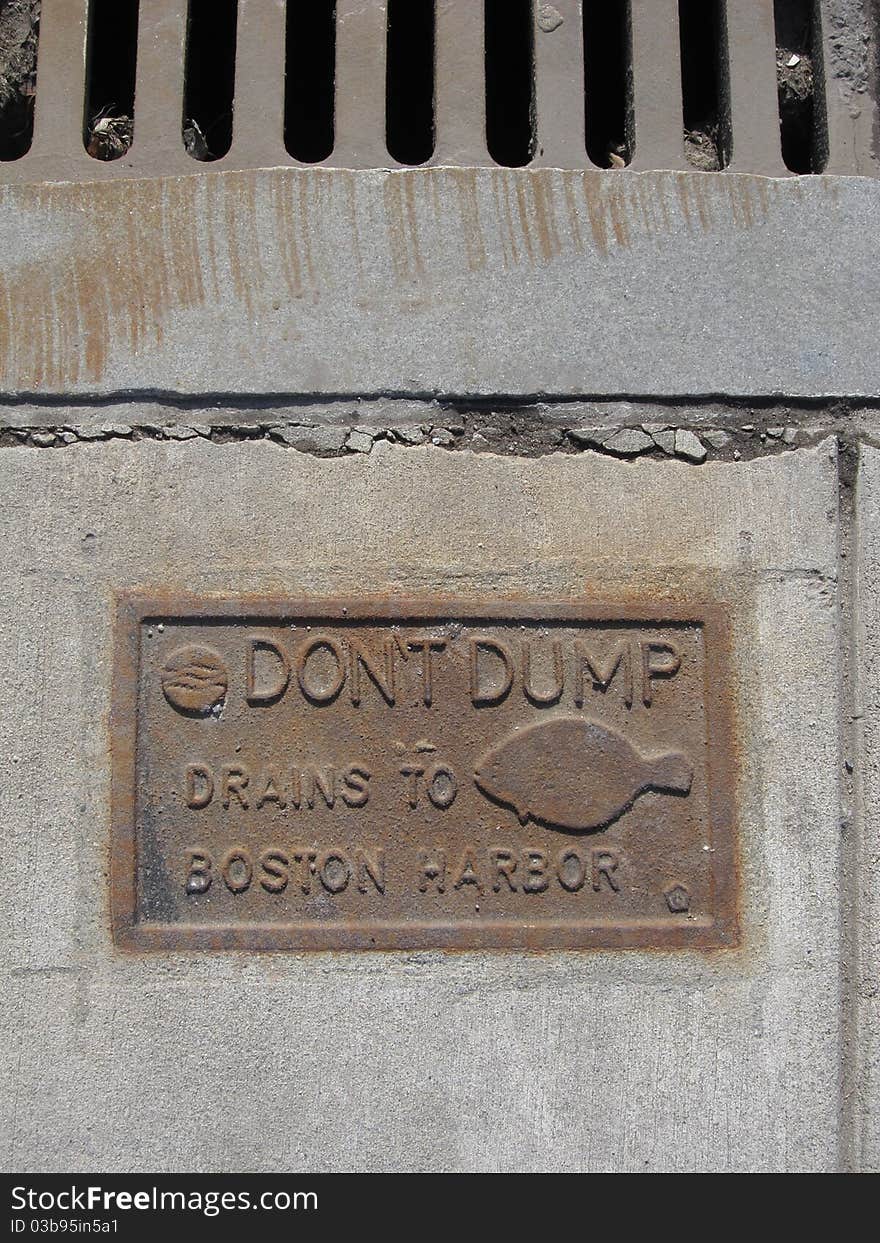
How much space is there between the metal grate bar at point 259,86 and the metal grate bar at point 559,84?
525mm

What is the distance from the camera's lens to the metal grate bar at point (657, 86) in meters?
2.10

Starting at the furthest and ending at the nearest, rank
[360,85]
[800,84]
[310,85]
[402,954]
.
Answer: [310,85]
[800,84]
[360,85]
[402,954]

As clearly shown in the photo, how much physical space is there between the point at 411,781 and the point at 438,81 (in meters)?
1.42

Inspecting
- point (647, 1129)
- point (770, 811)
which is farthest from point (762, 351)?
point (647, 1129)

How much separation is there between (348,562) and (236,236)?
680 millimetres

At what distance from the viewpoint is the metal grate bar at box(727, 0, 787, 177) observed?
6.90 feet

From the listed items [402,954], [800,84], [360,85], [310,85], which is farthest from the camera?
[310,85]

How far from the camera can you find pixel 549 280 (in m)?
2.00

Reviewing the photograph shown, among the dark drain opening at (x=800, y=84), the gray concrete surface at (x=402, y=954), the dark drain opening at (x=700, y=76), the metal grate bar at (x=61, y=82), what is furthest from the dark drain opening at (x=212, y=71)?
the dark drain opening at (x=800, y=84)

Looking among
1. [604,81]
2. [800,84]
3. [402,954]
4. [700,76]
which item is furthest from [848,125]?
[402,954]

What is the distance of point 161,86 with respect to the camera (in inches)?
83.1

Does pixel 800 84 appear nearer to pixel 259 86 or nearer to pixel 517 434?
pixel 517 434

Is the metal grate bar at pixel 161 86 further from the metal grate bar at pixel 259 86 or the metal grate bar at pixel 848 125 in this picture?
the metal grate bar at pixel 848 125

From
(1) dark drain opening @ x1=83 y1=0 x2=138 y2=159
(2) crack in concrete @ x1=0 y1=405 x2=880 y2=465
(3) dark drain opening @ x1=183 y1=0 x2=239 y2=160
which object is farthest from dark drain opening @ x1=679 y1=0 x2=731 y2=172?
(1) dark drain opening @ x1=83 y1=0 x2=138 y2=159
